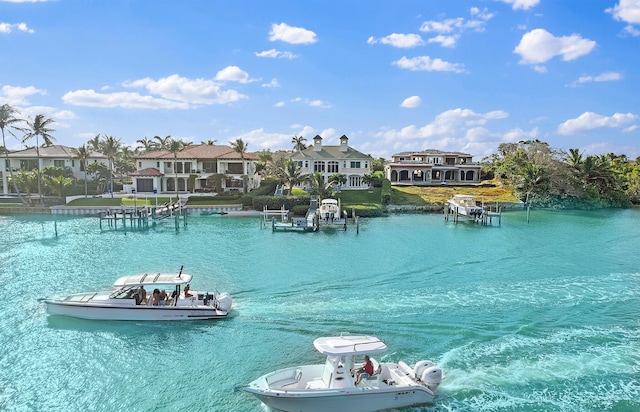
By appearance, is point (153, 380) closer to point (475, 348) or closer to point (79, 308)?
point (79, 308)

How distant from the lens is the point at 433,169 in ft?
358

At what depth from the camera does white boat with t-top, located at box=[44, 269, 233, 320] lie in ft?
85.4

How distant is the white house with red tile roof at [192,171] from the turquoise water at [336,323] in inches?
1419

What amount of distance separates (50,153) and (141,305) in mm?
79123

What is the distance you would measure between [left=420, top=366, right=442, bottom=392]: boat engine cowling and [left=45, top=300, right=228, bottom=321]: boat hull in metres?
12.7

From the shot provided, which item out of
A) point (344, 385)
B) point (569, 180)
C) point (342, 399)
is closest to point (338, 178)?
point (569, 180)

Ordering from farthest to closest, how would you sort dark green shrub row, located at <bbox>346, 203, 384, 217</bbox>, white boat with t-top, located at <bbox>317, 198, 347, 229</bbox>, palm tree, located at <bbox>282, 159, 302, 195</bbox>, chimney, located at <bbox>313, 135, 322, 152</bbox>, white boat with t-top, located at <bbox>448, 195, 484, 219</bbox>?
1. chimney, located at <bbox>313, 135, 322, 152</bbox>
2. palm tree, located at <bbox>282, 159, 302, 195</bbox>
3. dark green shrub row, located at <bbox>346, 203, 384, 217</bbox>
4. white boat with t-top, located at <bbox>448, 195, 484, 219</bbox>
5. white boat with t-top, located at <bbox>317, 198, 347, 229</bbox>

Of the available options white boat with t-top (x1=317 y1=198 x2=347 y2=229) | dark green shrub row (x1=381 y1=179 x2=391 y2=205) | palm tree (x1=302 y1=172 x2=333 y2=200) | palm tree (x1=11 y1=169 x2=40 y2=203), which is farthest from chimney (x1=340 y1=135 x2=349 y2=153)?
palm tree (x1=11 y1=169 x2=40 y2=203)

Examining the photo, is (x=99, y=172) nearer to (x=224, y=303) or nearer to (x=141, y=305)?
(x=141, y=305)

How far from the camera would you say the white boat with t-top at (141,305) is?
85.4 feet

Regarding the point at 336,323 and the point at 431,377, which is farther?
the point at 336,323

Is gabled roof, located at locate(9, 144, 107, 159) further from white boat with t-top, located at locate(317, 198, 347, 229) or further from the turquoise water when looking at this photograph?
white boat with t-top, located at locate(317, 198, 347, 229)

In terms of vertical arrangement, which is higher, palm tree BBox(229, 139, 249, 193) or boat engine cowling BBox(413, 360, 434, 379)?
palm tree BBox(229, 139, 249, 193)

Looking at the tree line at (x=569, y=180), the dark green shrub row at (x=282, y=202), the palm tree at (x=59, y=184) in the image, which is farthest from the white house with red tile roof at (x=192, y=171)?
the tree line at (x=569, y=180)
